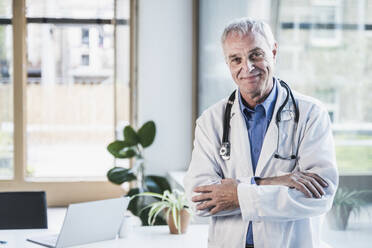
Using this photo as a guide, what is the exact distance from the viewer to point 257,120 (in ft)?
6.53

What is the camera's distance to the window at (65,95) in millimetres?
5461

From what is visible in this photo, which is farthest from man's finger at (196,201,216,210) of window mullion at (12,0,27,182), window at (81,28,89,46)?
window at (81,28,89,46)

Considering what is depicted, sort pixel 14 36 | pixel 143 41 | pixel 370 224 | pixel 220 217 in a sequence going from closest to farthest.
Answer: pixel 220 217 < pixel 370 224 < pixel 143 41 < pixel 14 36

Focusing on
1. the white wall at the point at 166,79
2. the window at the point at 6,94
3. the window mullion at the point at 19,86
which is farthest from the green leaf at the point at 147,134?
the window at the point at 6,94

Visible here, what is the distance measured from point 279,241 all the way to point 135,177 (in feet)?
9.32

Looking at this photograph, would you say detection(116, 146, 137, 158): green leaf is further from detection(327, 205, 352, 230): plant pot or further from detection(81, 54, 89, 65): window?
detection(327, 205, 352, 230): plant pot

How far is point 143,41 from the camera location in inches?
200

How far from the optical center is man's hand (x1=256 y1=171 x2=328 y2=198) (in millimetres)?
1818

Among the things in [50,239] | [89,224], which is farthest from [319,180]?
[50,239]

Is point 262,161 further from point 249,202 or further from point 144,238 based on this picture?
point 144,238

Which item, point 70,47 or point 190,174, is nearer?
point 190,174

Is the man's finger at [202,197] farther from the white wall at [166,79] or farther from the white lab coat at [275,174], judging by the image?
the white wall at [166,79]

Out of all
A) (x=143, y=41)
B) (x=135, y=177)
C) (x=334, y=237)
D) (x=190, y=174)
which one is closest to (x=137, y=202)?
(x=135, y=177)

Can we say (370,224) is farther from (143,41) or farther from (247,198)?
(143,41)
